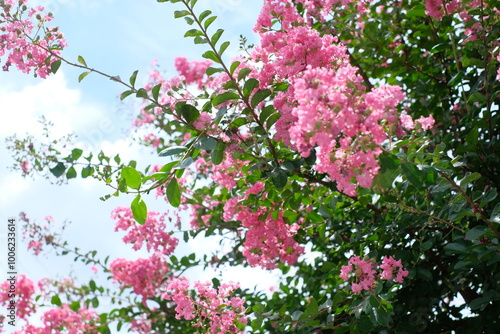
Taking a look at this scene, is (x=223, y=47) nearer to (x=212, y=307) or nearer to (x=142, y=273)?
(x=212, y=307)

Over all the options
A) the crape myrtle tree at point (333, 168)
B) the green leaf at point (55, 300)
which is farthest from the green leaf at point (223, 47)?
the green leaf at point (55, 300)

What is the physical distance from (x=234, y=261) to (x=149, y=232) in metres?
0.66

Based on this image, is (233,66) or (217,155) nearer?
(217,155)

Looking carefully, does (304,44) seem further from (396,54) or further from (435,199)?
(396,54)

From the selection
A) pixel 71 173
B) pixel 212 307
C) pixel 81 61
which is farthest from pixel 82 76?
pixel 212 307

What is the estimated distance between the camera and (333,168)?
114 centimetres

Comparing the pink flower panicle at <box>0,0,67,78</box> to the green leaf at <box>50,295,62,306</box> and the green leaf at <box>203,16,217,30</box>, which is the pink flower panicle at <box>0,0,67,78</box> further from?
the green leaf at <box>50,295,62,306</box>

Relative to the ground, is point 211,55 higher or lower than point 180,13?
lower

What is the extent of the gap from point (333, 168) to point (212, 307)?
2.88 ft

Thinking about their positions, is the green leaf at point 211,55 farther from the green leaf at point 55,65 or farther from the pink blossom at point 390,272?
the pink blossom at point 390,272

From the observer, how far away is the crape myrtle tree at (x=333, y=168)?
3.89 feet

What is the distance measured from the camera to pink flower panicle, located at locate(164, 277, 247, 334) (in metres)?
1.81

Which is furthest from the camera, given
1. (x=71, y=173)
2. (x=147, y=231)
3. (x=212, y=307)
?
(x=147, y=231)

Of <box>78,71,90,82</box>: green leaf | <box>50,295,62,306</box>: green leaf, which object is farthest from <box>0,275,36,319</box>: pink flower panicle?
<box>78,71,90,82</box>: green leaf
